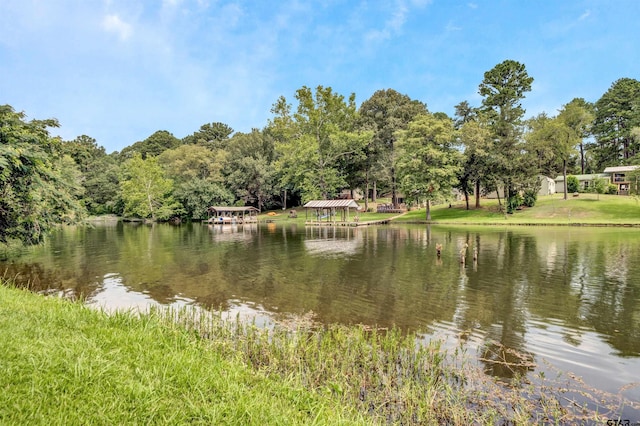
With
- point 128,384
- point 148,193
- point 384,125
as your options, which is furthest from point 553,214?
point 148,193

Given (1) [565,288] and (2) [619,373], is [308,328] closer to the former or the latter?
(2) [619,373]

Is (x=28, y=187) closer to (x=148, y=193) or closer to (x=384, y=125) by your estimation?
(x=384, y=125)

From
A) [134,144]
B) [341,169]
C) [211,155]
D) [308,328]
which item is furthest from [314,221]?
[134,144]

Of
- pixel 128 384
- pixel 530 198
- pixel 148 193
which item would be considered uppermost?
pixel 148 193

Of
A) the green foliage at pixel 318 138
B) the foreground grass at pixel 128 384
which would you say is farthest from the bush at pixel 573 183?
the foreground grass at pixel 128 384

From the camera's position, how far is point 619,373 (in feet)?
23.3

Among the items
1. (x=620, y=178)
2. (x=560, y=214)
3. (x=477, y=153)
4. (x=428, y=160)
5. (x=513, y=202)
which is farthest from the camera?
(x=620, y=178)

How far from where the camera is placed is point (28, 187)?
14.6m

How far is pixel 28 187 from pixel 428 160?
44614 millimetres

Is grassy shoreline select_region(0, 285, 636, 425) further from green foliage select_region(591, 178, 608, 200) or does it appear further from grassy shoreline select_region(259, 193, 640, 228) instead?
green foliage select_region(591, 178, 608, 200)

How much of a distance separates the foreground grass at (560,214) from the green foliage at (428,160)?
4164 millimetres

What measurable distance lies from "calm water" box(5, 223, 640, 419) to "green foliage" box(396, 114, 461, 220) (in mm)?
22828

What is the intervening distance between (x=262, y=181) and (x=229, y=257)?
158 ft

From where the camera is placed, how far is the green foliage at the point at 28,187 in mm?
13609
